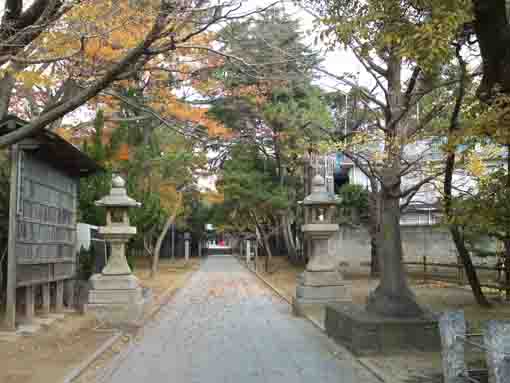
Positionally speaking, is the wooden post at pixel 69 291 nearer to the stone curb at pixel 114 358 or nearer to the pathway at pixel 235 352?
the stone curb at pixel 114 358

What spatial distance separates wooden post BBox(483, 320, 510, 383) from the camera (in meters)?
5.46

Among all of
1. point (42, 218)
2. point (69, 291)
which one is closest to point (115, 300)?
point (69, 291)

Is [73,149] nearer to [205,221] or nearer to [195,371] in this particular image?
[195,371]

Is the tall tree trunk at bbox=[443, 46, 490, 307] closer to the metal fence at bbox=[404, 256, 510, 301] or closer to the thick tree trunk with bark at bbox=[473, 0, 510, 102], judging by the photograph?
the thick tree trunk with bark at bbox=[473, 0, 510, 102]

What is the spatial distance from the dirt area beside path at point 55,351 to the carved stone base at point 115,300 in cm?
65

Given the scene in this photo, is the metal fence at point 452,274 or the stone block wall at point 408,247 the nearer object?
the metal fence at point 452,274

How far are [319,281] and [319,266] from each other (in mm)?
471

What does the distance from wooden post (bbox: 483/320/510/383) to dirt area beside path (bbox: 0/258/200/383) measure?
5316mm

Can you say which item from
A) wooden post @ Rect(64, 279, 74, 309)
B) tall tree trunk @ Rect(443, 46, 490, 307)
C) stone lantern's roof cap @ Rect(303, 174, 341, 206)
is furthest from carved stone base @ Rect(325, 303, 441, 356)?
wooden post @ Rect(64, 279, 74, 309)

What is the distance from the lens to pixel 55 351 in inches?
369

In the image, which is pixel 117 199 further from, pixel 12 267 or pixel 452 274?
pixel 452 274

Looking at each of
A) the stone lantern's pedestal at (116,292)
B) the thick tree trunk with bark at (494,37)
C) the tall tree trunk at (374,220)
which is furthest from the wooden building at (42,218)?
the tall tree trunk at (374,220)

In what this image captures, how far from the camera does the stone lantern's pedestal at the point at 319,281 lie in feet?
49.4

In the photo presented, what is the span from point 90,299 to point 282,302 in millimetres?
6516
